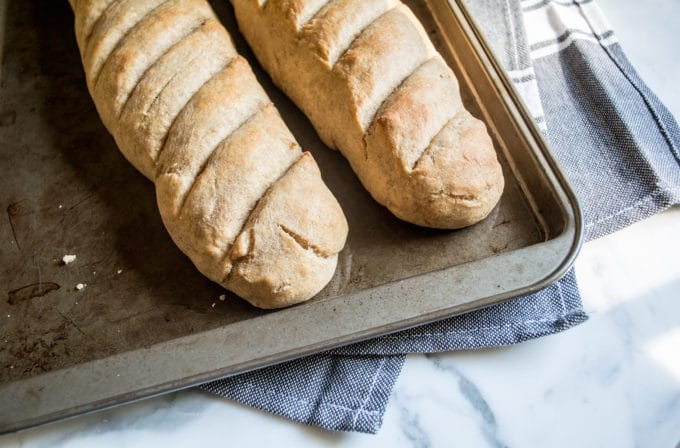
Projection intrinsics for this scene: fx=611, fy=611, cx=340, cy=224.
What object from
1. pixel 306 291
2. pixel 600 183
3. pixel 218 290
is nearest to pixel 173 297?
pixel 218 290

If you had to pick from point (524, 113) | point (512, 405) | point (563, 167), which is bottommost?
point (512, 405)

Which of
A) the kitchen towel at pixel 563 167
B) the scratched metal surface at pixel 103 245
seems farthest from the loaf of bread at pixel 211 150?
the kitchen towel at pixel 563 167

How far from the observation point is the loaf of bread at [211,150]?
1.40 m

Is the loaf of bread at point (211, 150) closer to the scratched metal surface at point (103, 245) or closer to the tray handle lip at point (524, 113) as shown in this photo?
the scratched metal surface at point (103, 245)

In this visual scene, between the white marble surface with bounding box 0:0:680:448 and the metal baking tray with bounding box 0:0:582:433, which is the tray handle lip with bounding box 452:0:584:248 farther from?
the white marble surface with bounding box 0:0:680:448

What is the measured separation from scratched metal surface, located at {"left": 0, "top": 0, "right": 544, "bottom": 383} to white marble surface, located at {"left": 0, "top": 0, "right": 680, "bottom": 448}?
0.60ft

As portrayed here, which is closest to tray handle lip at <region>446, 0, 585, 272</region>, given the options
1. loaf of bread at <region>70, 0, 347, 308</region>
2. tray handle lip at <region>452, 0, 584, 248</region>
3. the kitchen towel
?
tray handle lip at <region>452, 0, 584, 248</region>

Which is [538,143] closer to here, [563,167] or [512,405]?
[563,167]

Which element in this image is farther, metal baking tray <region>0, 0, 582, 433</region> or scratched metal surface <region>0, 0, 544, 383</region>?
scratched metal surface <region>0, 0, 544, 383</region>

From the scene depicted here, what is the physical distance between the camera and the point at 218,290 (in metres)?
1.48

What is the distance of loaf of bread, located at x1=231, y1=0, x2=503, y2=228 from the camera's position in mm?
1478

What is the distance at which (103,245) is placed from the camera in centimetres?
157

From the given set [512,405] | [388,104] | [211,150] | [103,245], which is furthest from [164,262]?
[512,405]

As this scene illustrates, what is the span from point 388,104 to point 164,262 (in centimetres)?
69
